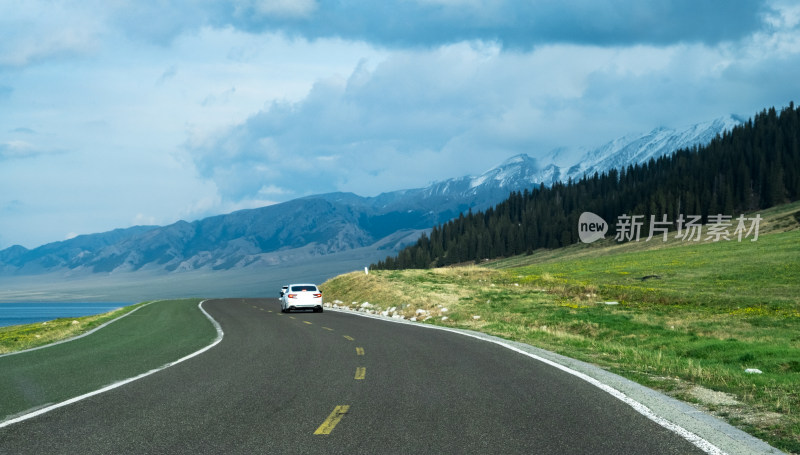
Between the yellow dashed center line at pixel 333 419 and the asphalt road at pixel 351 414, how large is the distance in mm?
26

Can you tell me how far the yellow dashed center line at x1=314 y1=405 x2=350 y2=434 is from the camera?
773 centimetres

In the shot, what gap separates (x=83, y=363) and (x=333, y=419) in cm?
968

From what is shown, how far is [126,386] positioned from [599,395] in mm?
8138

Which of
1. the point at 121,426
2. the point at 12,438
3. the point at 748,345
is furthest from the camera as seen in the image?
the point at 748,345

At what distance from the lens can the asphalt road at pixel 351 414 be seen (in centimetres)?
709

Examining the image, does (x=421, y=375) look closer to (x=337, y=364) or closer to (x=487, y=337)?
(x=337, y=364)

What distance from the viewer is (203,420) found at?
27.5ft

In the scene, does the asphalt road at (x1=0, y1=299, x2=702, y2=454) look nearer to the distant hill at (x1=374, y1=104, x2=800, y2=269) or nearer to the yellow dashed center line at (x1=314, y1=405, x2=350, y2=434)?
the yellow dashed center line at (x1=314, y1=405, x2=350, y2=434)

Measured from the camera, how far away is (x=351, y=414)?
866 centimetres

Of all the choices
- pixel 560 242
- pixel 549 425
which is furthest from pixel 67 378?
pixel 560 242

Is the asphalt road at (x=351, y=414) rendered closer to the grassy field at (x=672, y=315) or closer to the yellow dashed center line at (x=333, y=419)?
the yellow dashed center line at (x=333, y=419)

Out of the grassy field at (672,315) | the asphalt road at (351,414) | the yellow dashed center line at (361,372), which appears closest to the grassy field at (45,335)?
the asphalt road at (351,414)

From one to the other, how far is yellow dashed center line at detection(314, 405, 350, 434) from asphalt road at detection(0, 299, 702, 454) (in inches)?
1.0

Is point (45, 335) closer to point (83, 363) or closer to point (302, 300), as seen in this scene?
point (302, 300)
